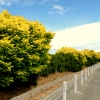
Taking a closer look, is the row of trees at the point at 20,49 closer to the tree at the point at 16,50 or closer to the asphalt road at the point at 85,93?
the tree at the point at 16,50

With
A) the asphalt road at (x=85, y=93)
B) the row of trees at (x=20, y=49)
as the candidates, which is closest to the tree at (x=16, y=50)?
the row of trees at (x=20, y=49)

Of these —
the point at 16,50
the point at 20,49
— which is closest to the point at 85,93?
the point at 20,49

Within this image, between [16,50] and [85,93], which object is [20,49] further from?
[85,93]

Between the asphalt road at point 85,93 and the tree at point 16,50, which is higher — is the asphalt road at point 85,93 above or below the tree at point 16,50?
below

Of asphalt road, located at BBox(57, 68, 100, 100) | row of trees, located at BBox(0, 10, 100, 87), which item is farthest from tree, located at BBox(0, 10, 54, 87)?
asphalt road, located at BBox(57, 68, 100, 100)

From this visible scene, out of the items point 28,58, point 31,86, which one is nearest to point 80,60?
point 31,86

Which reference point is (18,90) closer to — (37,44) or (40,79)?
(37,44)

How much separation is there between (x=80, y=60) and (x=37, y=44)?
28438 millimetres

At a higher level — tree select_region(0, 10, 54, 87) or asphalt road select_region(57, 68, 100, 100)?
tree select_region(0, 10, 54, 87)

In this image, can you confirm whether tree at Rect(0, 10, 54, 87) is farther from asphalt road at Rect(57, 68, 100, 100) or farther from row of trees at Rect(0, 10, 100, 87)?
asphalt road at Rect(57, 68, 100, 100)

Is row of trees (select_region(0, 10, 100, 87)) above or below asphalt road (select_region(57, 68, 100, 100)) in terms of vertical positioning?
above

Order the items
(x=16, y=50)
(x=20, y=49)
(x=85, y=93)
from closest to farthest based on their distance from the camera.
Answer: (x=16, y=50) → (x=20, y=49) → (x=85, y=93)

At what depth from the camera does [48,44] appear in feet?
78.8

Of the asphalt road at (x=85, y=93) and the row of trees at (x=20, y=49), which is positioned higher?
the row of trees at (x=20, y=49)
